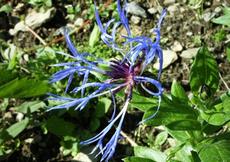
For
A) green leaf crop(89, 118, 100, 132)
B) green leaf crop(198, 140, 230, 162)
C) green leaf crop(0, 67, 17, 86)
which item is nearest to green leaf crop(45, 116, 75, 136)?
green leaf crop(89, 118, 100, 132)

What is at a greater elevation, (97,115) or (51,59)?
(51,59)

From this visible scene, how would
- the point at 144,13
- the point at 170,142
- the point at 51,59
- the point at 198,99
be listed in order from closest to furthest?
the point at 198,99 < the point at 170,142 < the point at 51,59 < the point at 144,13

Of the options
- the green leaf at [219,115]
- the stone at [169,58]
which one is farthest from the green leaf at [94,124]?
the green leaf at [219,115]

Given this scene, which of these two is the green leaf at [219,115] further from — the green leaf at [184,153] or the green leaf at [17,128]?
the green leaf at [17,128]

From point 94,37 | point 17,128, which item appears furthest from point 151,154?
point 94,37

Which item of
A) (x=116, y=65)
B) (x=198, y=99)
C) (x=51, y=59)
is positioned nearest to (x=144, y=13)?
(x=51, y=59)

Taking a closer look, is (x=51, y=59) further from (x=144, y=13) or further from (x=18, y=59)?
(x=144, y=13)

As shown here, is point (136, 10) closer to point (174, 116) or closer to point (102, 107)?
point (102, 107)
